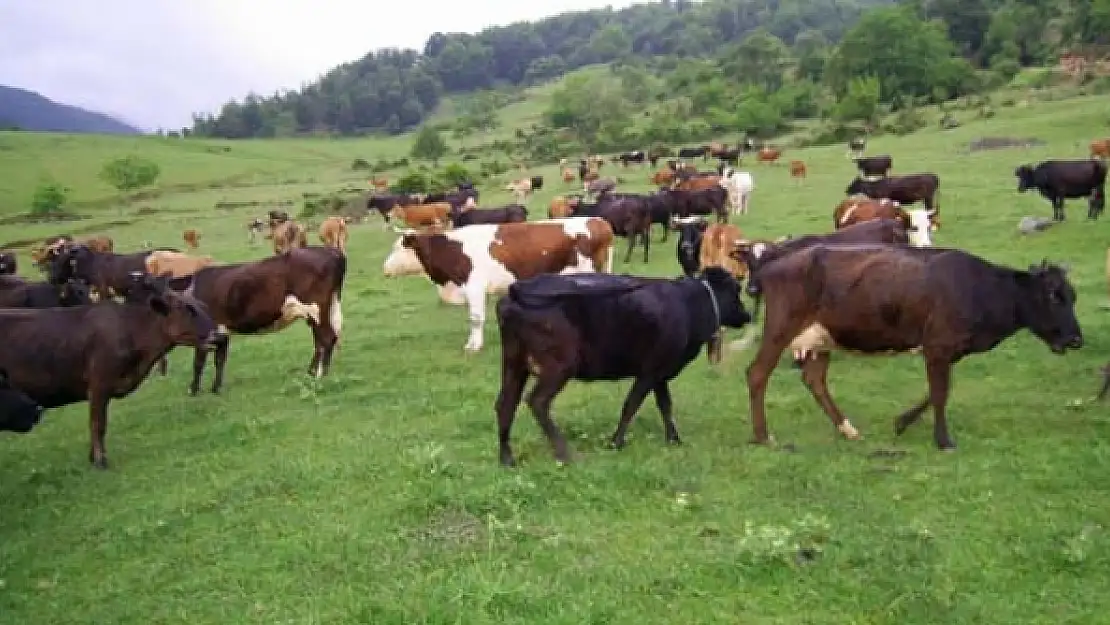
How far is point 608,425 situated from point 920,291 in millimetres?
3327

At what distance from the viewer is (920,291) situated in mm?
9656

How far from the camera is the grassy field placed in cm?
649

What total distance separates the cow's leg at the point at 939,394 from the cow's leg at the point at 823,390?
83 cm

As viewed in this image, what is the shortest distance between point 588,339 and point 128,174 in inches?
2616

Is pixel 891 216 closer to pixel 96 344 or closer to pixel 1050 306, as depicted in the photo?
pixel 1050 306

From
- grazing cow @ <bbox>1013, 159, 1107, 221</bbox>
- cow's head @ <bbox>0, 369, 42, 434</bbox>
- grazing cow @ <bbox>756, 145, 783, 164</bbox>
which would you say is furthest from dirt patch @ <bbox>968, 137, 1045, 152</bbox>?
cow's head @ <bbox>0, 369, 42, 434</bbox>

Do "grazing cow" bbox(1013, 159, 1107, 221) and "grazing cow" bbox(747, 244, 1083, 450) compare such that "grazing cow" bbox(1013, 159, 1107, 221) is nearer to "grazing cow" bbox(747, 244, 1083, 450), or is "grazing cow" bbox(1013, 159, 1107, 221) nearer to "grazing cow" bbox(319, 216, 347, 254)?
"grazing cow" bbox(747, 244, 1083, 450)

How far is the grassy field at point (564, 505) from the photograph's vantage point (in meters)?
6.49

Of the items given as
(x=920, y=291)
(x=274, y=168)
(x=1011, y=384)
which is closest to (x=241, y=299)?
(x=920, y=291)

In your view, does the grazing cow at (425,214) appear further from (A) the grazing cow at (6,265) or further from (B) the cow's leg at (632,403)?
(B) the cow's leg at (632,403)

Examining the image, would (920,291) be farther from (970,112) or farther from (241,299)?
(970,112)

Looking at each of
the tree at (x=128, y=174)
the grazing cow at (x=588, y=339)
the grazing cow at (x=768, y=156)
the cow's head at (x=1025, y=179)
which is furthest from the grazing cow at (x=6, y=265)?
the tree at (x=128, y=174)

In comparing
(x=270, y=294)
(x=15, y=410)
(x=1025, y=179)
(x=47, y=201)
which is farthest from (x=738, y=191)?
(x=47, y=201)

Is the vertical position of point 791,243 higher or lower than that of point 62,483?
higher
